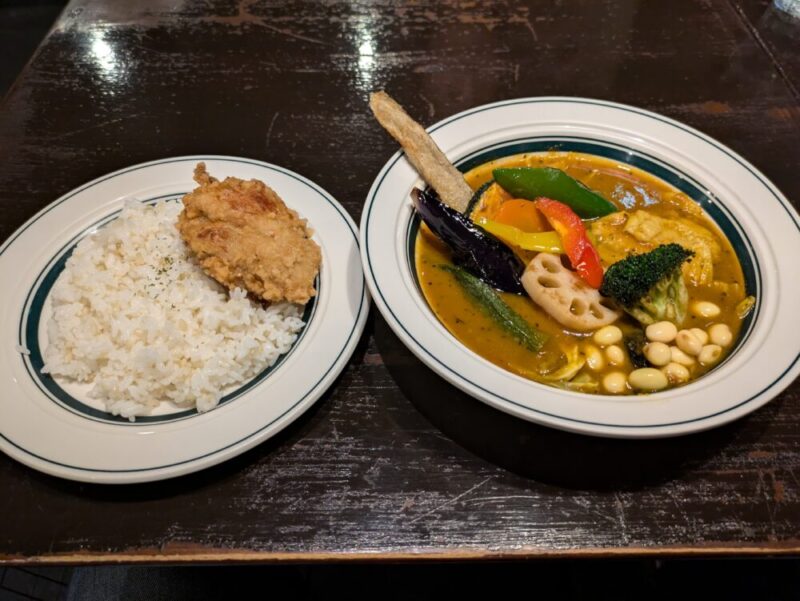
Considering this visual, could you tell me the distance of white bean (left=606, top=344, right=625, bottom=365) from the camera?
211 cm

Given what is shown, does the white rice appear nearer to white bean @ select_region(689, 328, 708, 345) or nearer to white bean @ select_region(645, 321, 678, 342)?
white bean @ select_region(645, 321, 678, 342)

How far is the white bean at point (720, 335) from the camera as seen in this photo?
2.10 m

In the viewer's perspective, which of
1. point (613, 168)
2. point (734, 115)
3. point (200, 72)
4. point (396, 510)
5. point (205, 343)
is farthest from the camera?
point (200, 72)

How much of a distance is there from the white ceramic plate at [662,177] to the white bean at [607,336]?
35 cm

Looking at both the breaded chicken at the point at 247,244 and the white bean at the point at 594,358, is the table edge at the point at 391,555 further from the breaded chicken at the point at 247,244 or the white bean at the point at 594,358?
the breaded chicken at the point at 247,244

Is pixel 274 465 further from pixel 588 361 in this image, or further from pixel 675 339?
pixel 675 339

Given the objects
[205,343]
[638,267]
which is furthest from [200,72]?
[638,267]

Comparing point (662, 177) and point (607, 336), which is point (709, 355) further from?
point (662, 177)

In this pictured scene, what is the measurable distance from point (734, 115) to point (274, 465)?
9.65ft

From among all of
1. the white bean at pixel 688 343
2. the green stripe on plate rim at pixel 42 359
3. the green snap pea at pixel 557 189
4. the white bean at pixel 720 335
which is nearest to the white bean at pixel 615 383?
the white bean at pixel 688 343

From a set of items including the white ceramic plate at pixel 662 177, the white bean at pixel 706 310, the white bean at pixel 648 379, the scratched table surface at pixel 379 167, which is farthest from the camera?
the white bean at pixel 706 310

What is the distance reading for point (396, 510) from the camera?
1887 mm

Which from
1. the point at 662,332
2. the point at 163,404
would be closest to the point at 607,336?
the point at 662,332

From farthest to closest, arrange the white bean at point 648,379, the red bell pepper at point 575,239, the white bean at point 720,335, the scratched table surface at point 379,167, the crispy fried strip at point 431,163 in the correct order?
the crispy fried strip at point 431,163 < the red bell pepper at point 575,239 < the white bean at point 720,335 < the white bean at point 648,379 < the scratched table surface at point 379,167
